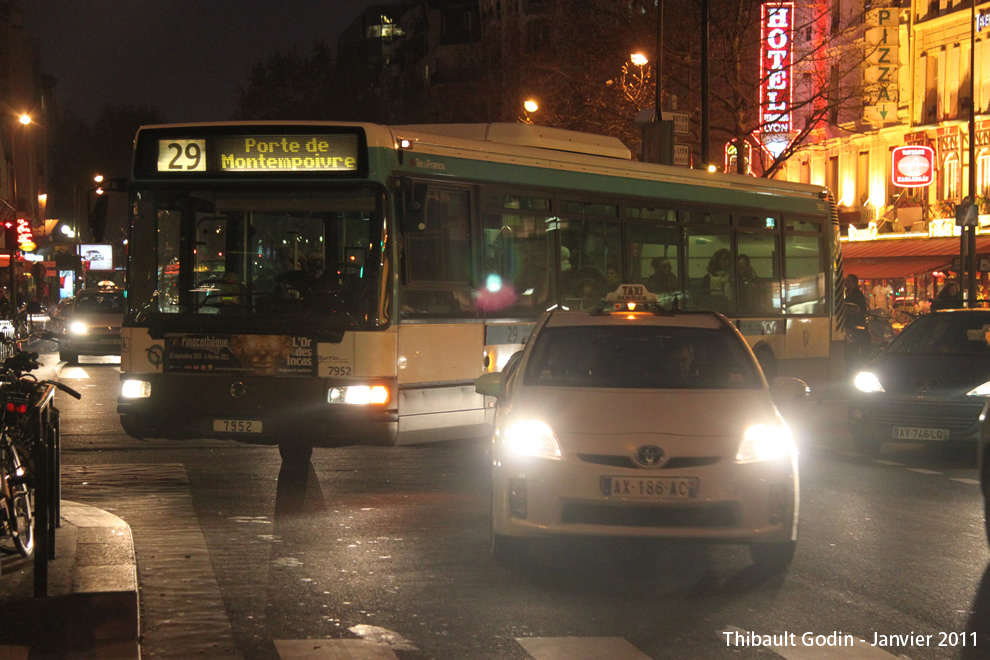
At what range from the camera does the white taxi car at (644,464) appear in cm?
754

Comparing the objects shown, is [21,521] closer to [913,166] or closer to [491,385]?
[491,385]

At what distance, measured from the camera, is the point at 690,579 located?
25.9ft

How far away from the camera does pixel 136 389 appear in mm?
11523

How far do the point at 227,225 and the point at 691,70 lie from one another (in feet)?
105

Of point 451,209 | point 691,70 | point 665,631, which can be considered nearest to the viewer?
point 665,631

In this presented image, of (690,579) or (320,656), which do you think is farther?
(690,579)

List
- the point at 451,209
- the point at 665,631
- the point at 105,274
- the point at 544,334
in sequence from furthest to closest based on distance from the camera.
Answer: the point at 105,274 → the point at 451,209 → the point at 544,334 → the point at 665,631

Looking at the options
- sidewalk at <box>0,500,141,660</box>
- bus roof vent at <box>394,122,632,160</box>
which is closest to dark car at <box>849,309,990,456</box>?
bus roof vent at <box>394,122,632,160</box>

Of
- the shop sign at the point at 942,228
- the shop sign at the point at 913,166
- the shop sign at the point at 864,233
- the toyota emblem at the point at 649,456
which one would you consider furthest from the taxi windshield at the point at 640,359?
the shop sign at the point at 864,233

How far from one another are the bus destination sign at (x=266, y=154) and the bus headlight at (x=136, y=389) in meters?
1.86

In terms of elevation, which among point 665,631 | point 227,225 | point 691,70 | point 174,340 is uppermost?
point 691,70

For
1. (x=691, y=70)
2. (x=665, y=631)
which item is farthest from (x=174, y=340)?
(x=691, y=70)

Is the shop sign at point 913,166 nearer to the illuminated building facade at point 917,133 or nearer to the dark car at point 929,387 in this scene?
the illuminated building facade at point 917,133

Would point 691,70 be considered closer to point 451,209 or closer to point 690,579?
point 451,209
